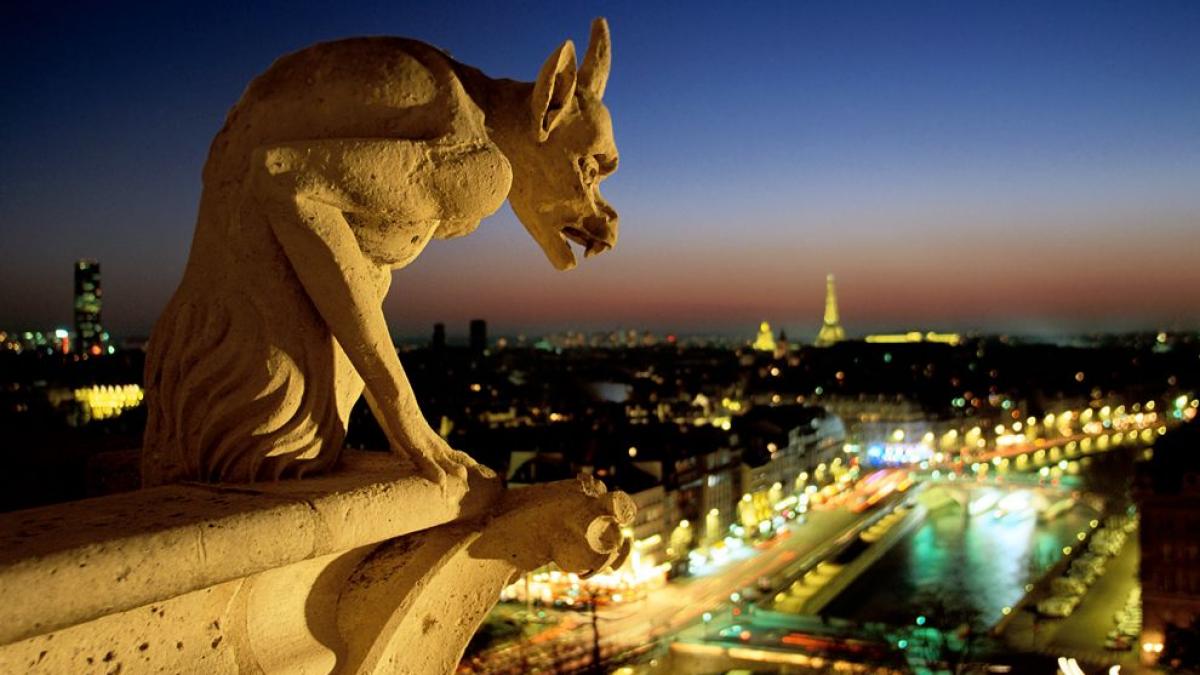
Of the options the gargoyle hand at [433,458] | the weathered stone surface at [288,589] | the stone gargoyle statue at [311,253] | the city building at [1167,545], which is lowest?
the city building at [1167,545]

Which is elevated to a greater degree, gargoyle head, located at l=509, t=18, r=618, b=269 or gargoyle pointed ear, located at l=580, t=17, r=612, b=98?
gargoyle pointed ear, located at l=580, t=17, r=612, b=98

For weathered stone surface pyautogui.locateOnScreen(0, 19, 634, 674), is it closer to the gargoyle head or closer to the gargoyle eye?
the gargoyle head

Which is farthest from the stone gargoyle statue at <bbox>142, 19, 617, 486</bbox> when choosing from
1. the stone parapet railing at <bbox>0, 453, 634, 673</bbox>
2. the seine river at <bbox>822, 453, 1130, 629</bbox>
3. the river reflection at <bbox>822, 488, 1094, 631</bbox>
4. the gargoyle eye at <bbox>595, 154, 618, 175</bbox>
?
the seine river at <bbox>822, 453, 1130, 629</bbox>

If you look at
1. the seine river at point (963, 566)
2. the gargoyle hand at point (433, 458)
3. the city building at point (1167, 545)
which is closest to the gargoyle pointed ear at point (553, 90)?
the gargoyle hand at point (433, 458)

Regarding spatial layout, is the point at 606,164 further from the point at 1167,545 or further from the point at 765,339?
the point at 765,339

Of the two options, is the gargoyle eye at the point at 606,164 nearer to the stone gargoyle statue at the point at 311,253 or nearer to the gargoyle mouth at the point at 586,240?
the gargoyle mouth at the point at 586,240

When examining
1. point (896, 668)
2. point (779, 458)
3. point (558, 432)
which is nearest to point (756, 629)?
point (896, 668)
